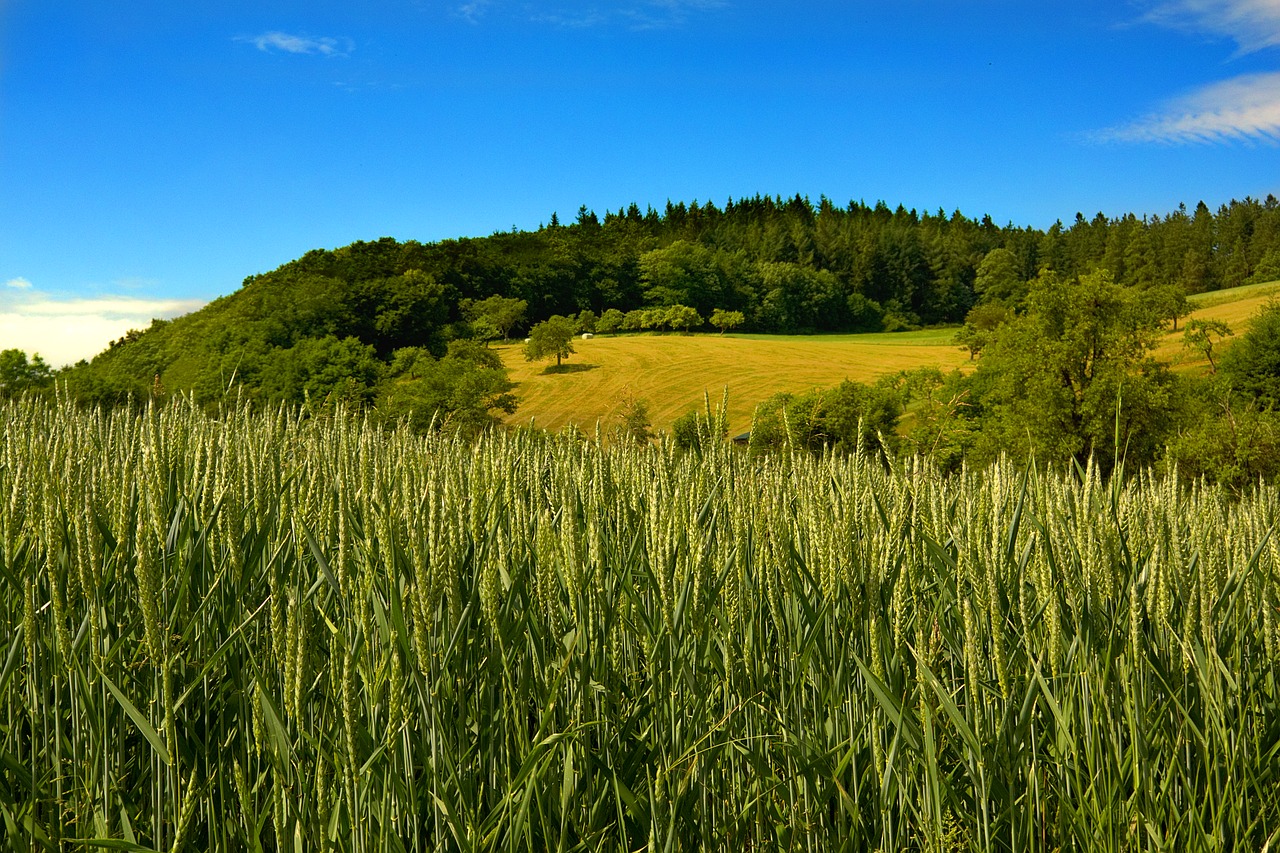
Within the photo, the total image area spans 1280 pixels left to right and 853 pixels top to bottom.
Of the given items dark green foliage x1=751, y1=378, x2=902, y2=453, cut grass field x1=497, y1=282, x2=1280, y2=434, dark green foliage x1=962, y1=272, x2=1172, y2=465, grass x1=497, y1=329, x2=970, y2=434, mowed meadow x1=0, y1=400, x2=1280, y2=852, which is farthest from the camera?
grass x1=497, y1=329, x2=970, y2=434

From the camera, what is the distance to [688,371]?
174 feet

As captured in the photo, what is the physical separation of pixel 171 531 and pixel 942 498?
187 centimetres

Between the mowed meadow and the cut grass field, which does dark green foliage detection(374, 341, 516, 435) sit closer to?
the cut grass field

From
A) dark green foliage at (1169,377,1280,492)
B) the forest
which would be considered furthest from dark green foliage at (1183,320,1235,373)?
dark green foliage at (1169,377,1280,492)

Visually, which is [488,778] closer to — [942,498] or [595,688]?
[595,688]

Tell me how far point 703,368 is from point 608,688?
52.0 metres

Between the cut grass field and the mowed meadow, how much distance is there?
3898 cm

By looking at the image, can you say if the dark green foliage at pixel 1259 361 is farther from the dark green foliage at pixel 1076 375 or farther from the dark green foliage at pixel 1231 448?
the dark green foliage at pixel 1231 448

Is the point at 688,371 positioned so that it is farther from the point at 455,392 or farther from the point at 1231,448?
the point at 1231,448

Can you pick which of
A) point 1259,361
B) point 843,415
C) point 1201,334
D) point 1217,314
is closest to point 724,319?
point 1217,314

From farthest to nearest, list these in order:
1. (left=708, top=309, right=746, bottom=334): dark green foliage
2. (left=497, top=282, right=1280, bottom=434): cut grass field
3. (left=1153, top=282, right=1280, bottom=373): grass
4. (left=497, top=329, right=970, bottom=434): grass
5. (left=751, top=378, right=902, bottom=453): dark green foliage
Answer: (left=708, top=309, right=746, bottom=334): dark green foliage
(left=497, top=329, right=970, bottom=434): grass
(left=497, top=282, right=1280, bottom=434): cut grass field
(left=1153, top=282, right=1280, bottom=373): grass
(left=751, top=378, right=902, bottom=453): dark green foliage

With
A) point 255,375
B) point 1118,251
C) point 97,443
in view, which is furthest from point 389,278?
point 1118,251

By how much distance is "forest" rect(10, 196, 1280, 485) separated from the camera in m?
23.6

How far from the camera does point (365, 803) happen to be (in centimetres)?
141
